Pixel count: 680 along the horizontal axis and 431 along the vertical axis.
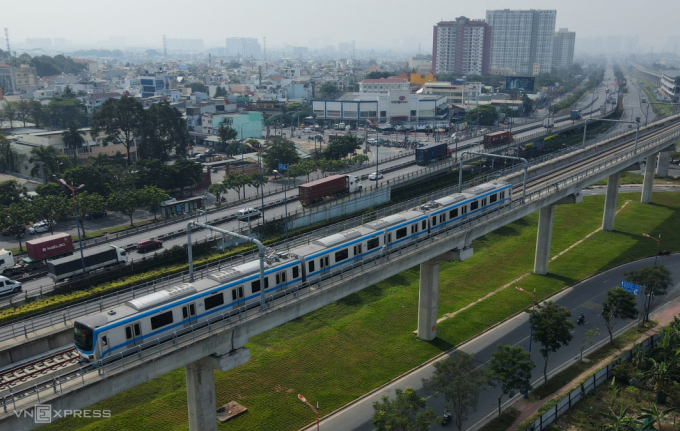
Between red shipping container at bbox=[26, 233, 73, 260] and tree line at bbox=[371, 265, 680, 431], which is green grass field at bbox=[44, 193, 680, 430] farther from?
red shipping container at bbox=[26, 233, 73, 260]

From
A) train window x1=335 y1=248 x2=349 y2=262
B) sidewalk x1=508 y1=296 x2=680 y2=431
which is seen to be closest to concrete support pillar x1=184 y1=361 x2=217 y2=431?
train window x1=335 y1=248 x2=349 y2=262

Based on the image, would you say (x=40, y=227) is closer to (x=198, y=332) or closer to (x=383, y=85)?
(x=198, y=332)

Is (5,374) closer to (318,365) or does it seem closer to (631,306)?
(318,365)

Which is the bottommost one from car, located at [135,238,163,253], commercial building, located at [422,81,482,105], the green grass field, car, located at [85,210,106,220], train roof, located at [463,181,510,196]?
the green grass field

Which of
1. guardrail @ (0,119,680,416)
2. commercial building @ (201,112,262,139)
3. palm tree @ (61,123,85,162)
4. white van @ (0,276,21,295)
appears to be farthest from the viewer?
commercial building @ (201,112,262,139)

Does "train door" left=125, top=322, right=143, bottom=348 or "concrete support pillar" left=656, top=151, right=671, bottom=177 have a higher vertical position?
"train door" left=125, top=322, right=143, bottom=348

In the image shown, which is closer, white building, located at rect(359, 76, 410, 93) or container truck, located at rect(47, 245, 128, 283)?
container truck, located at rect(47, 245, 128, 283)

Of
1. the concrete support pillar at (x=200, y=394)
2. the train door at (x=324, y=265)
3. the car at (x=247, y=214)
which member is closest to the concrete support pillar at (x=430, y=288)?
the train door at (x=324, y=265)

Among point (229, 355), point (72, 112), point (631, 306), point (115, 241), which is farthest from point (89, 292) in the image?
point (72, 112)
